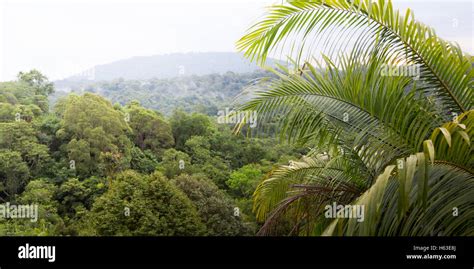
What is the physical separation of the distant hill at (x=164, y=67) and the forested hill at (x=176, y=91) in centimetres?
4

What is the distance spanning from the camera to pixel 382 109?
2.95 metres

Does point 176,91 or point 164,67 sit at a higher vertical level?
point 164,67

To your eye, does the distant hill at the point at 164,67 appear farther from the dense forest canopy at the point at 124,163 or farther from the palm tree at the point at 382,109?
the palm tree at the point at 382,109

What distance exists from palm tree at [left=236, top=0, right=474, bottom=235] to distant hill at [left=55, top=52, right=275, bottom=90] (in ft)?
4.26

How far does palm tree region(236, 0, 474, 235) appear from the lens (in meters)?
2.44

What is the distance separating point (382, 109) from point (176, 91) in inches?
89.8

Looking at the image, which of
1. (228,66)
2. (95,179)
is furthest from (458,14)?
(95,179)

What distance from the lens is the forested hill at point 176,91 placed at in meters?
4.78

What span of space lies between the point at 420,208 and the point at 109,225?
282 cm
